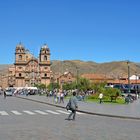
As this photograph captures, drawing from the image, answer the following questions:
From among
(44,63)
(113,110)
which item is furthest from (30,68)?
(113,110)

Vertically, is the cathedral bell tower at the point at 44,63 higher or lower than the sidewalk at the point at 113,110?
higher

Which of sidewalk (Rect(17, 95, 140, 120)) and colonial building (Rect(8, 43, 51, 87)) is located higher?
colonial building (Rect(8, 43, 51, 87))

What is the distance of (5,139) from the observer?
13086mm

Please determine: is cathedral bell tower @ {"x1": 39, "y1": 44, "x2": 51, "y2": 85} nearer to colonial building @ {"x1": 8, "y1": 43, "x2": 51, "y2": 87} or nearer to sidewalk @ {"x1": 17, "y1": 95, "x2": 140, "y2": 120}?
colonial building @ {"x1": 8, "y1": 43, "x2": 51, "y2": 87}

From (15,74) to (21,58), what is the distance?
7.06 meters

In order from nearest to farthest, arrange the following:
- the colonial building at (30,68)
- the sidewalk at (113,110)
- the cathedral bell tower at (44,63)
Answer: the sidewalk at (113,110) < the cathedral bell tower at (44,63) < the colonial building at (30,68)

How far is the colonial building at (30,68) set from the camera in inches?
6353

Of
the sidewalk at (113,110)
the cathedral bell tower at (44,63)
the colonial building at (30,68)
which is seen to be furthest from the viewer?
the colonial building at (30,68)

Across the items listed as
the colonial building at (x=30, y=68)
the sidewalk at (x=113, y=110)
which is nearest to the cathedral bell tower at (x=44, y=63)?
the colonial building at (x=30, y=68)

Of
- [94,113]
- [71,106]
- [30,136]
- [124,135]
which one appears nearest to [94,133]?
[124,135]

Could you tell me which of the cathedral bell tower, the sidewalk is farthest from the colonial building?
the sidewalk

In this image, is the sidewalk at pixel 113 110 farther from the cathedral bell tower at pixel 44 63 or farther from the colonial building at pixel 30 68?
the colonial building at pixel 30 68

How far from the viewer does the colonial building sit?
161 meters

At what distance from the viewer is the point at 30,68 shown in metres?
164
